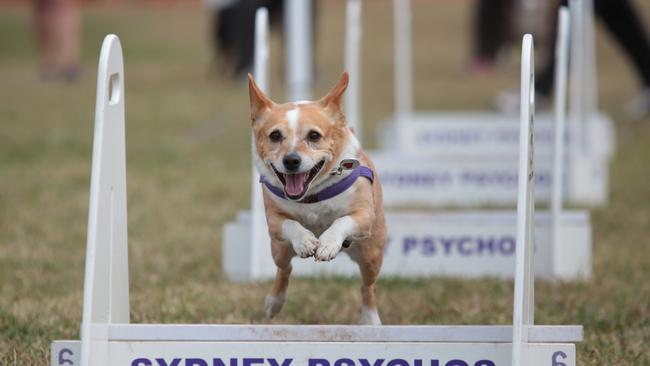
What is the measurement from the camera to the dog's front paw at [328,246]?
3.22 m

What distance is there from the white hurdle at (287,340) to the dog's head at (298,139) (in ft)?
1.39

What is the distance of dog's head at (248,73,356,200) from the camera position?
3.18m

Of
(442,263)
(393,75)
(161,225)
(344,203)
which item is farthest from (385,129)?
(393,75)

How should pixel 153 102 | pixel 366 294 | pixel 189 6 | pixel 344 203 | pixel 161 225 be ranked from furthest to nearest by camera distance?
pixel 189 6 → pixel 153 102 → pixel 161 225 → pixel 366 294 → pixel 344 203

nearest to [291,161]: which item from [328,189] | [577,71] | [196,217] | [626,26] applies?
[328,189]

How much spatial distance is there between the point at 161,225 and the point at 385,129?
2631 mm

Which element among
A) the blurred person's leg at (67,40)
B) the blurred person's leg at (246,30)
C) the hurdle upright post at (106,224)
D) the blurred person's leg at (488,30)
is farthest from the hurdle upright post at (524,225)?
the blurred person's leg at (488,30)

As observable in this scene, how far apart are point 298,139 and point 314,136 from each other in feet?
0.20

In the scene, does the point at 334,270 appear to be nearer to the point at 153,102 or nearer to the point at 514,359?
the point at 514,359

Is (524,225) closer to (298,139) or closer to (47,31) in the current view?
(298,139)

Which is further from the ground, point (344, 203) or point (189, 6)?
point (189, 6)

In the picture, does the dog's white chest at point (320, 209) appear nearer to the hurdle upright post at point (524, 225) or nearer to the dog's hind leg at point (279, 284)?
the dog's hind leg at point (279, 284)

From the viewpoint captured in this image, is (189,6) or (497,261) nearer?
(497,261)

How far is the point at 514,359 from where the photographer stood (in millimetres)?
3135
